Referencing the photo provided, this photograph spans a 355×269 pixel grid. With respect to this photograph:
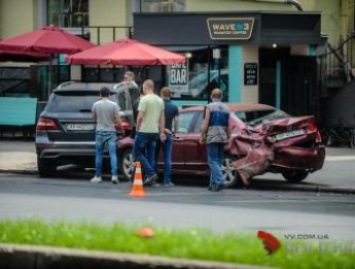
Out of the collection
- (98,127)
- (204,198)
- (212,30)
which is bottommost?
(204,198)

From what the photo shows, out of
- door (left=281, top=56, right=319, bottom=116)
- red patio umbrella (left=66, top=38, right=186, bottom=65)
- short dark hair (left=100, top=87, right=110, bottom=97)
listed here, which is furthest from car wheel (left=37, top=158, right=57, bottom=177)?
door (left=281, top=56, right=319, bottom=116)

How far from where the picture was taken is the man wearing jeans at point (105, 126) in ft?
49.0

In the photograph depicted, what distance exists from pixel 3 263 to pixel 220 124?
7.65 meters

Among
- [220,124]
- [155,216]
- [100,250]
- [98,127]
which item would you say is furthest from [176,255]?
[98,127]

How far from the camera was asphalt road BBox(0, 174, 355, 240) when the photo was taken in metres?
10.1

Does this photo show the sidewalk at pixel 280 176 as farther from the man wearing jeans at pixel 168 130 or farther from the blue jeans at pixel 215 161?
the man wearing jeans at pixel 168 130

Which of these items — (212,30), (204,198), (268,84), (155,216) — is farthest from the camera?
(268,84)

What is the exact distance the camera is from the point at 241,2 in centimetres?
2298

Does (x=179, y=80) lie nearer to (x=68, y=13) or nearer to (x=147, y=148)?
(x=68, y=13)

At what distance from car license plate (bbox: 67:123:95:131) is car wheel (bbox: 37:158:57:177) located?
3.29ft

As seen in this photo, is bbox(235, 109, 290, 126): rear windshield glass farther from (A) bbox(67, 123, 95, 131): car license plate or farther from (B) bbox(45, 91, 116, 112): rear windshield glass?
(A) bbox(67, 123, 95, 131): car license plate

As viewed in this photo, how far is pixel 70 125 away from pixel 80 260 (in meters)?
9.29

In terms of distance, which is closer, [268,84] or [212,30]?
[212,30]

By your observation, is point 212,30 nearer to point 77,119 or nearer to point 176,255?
point 77,119
